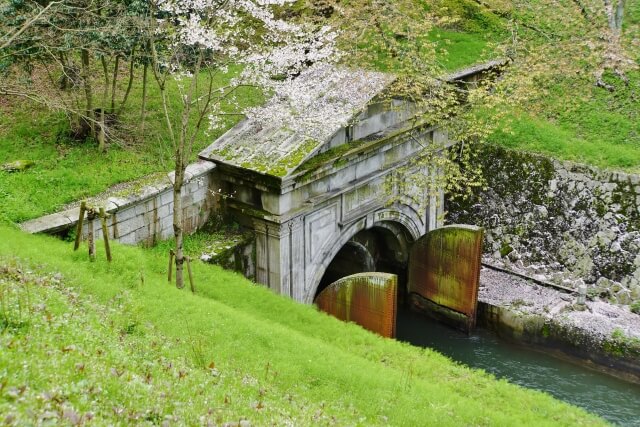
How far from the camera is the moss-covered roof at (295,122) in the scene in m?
15.7

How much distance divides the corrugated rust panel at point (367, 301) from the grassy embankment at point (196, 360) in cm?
192

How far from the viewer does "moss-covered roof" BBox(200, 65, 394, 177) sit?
15727mm

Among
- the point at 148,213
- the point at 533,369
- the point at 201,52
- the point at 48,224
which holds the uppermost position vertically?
the point at 201,52

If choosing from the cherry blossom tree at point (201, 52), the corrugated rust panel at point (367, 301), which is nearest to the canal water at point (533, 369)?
the corrugated rust panel at point (367, 301)

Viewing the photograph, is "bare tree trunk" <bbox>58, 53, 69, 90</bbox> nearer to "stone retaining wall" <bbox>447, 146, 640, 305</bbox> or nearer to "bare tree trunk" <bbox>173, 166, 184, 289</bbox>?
"bare tree trunk" <bbox>173, 166, 184, 289</bbox>

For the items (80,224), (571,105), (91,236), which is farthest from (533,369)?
(80,224)

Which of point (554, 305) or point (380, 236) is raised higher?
point (380, 236)

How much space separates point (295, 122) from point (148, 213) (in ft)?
13.3

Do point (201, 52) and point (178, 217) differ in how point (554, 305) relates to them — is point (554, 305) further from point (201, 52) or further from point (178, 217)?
point (201, 52)

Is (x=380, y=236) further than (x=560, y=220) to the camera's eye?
Yes

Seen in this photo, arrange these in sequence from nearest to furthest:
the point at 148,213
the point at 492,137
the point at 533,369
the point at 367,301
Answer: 1. the point at 148,213
2. the point at 367,301
3. the point at 533,369
4. the point at 492,137

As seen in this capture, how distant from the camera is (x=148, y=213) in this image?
15.1 meters

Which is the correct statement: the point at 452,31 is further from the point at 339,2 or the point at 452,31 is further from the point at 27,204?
the point at 27,204

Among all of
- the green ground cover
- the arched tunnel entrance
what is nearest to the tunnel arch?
the arched tunnel entrance
